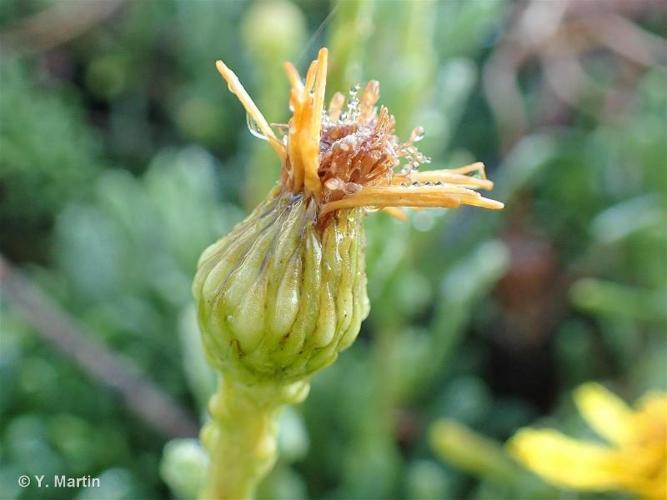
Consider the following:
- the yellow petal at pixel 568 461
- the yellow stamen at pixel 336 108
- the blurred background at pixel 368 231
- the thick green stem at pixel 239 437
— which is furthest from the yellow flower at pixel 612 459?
the yellow stamen at pixel 336 108

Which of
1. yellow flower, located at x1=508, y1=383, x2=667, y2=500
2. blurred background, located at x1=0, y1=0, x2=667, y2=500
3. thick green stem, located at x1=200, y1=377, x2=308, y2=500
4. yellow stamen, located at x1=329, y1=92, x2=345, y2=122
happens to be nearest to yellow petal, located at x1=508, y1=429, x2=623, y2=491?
yellow flower, located at x1=508, y1=383, x2=667, y2=500

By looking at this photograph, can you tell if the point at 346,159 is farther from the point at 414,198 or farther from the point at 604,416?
the point at 604,416

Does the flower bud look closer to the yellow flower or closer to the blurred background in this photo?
the blurred background

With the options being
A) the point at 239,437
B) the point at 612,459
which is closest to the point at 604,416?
the point at 612,459

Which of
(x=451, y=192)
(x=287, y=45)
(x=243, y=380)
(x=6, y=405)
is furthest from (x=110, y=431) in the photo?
(x=451, y=192)

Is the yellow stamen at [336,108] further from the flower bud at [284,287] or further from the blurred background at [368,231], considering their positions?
the blurred background at [368,231]

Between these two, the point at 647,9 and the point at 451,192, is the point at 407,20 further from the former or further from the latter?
the point at 647,9
